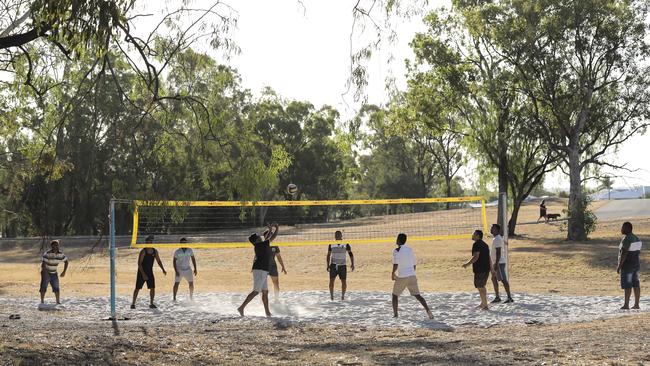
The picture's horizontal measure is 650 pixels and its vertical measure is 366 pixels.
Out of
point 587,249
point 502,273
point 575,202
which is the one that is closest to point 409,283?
point 502,273

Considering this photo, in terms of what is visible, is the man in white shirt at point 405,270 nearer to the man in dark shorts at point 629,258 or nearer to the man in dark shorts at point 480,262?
the man in dark shorts at point 480,262

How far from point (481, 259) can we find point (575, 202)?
20.9 metres

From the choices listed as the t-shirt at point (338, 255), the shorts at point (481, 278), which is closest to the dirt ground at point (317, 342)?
the shorts at point (481, 278)

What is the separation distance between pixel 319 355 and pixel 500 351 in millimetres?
2340

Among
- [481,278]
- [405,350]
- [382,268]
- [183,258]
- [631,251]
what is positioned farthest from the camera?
[382,268]

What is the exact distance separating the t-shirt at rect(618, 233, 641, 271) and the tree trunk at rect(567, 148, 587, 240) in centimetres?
2029

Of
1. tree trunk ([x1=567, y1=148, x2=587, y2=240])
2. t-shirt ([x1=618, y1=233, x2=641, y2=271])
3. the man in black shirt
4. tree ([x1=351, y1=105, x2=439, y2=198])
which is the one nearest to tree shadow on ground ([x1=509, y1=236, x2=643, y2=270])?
tree trunk ([x1=567, y1=148, x2=587, y2=240])

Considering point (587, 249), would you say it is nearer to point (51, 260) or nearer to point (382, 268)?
point (382, 268)

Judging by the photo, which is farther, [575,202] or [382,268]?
[575,202]

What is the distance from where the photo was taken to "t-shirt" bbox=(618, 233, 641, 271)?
14.8 m

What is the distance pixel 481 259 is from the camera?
612 inches

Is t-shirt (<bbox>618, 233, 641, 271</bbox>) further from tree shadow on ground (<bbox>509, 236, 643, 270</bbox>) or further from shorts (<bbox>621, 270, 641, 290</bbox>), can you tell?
tree shadow on ground (<bbox>509, 236, 643, 270</bbox>)

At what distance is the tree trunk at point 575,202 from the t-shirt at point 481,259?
20.5 meters

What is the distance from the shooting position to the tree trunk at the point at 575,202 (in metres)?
34.7
